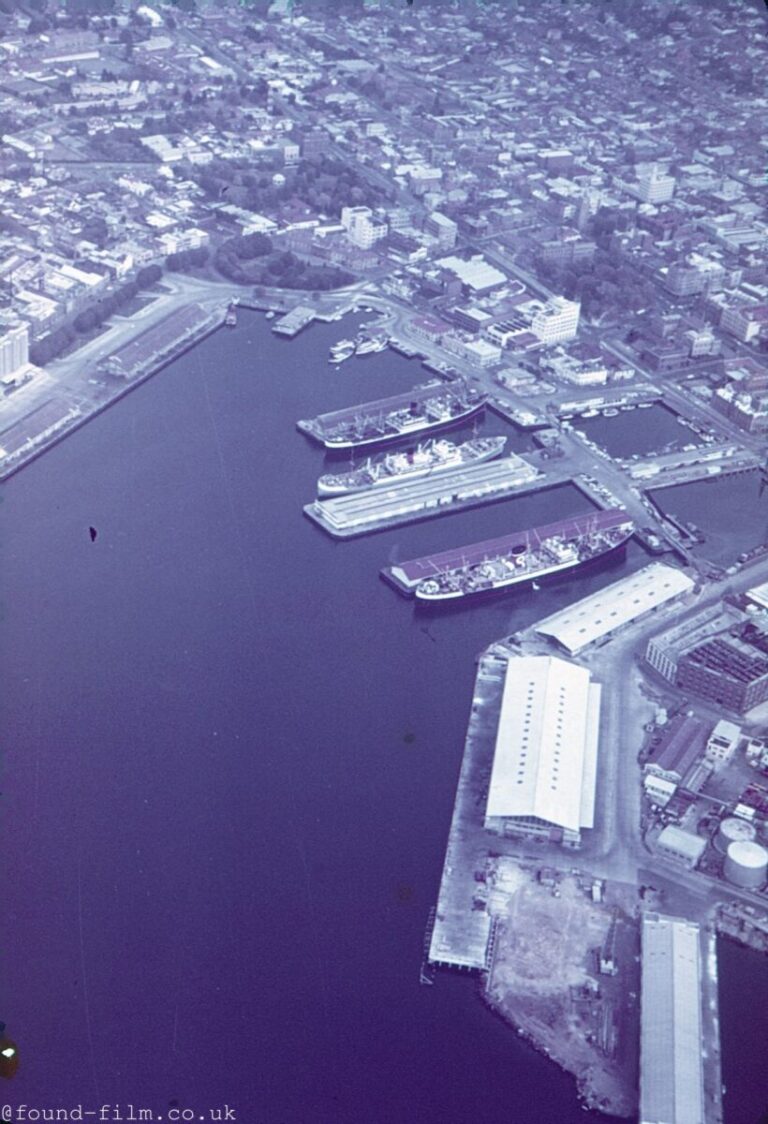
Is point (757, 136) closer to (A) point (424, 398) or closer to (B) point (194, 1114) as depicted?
(A) point (424, 398)

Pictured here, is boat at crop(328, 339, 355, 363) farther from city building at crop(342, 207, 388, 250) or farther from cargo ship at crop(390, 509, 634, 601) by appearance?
cargo ship at crop(390, 509, 634, 601)

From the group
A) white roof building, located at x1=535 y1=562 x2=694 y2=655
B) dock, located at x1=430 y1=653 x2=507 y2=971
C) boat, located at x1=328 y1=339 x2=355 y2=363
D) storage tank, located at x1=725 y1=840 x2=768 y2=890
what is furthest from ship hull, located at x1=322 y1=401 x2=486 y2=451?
storage tank, located at x1=725 y1=840 x2=768 y2=890

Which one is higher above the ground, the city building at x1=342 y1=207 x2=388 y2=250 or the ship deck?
the city building at x1=342 y1=207 x2=388 y2=250

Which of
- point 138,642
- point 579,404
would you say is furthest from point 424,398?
point 138,642

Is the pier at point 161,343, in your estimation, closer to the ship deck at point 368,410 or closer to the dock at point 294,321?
the dock at point 294,321

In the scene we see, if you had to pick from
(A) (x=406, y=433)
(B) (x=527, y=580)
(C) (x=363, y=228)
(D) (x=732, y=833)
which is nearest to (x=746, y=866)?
(D) (x=732, y=833)

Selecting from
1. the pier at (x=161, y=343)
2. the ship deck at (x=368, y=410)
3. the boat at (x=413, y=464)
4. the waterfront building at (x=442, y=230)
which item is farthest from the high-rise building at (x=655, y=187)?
the boat at (x=413, y=464)

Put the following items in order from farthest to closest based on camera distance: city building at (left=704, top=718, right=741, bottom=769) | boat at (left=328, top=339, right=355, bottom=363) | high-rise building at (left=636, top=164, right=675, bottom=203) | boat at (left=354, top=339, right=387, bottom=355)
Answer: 1. high-rise building at (left=636, top=164, right=675, bottom=203)
2. boat at (left=354, top=339, right=387, bottom=355)
3. boat at (left=328, top=339, right=355, bottom=363)
4. city building at (left=704, top=718, right=741, bottom=769)

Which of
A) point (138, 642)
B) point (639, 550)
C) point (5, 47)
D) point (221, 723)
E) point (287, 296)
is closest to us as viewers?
point (221, 723)
